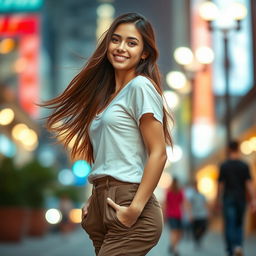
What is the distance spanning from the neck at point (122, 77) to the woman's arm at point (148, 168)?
38 cm

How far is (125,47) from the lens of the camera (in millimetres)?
3562

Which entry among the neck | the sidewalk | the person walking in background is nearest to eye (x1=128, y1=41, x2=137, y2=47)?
the neck

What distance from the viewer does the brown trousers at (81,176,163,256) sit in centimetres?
328

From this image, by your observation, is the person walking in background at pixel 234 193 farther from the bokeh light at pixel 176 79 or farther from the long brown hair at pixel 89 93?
the bokeh light at pixel 176 79

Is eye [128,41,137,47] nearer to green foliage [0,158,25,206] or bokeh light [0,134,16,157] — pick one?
green foliage [0,158,25,206]

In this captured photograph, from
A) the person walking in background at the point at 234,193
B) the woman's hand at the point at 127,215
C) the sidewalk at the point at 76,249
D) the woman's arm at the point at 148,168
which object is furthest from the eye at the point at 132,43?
the sidewalk at the point at 76,249

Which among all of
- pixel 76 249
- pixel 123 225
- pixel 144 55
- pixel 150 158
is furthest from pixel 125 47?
pixel 76 249

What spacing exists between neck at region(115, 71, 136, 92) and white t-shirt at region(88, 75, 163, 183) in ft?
0.57

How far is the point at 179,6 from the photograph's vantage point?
272ft

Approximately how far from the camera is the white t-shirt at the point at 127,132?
338 centimetres

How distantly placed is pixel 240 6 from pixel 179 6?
66.4 meters

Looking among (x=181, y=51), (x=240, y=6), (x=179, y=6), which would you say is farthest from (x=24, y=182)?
(x=179, y=6)

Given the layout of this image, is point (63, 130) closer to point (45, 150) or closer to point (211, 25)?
point (211, 25)

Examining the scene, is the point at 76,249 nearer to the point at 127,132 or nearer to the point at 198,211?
the point at 198,211
